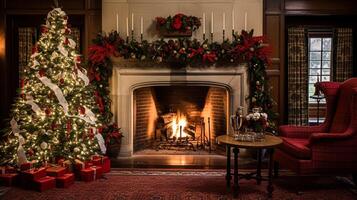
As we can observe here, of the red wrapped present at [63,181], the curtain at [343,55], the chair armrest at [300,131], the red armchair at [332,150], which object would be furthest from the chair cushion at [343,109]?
the red wrapped present at [63,181]

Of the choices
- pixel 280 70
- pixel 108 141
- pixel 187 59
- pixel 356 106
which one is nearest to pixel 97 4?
pixel 187 59

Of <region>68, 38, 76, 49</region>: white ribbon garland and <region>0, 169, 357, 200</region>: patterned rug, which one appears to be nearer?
<region>0, 169, 357, 200</region>: patterned rug

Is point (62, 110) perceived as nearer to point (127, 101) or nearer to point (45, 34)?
point (45, 34)

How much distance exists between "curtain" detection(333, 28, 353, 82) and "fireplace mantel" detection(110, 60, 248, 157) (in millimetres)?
2184

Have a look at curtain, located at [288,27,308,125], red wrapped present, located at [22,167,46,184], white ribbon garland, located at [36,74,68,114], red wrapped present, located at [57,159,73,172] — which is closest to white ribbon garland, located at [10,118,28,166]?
red wrapped present, located at [22,167,46,184]

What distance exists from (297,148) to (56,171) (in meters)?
2.66

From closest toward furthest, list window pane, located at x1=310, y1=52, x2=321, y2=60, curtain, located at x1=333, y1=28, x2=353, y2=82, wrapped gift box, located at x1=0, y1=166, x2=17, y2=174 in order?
wrapped gift box, located at x1=0, y1=166, x2=17, y2=174 < curtain, located at x1=333, y1=28, x2=353, y2=82 < window pane, located at x1=310, y1=52, x2=321, y2=60

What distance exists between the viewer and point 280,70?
6098 mm

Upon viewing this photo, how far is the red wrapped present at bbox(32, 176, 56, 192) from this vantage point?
410 centimetres

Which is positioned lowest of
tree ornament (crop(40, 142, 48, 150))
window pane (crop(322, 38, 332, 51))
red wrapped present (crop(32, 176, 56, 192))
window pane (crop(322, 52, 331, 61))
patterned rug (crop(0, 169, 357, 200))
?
patterned rug (crop(0, 169, 357, 200))

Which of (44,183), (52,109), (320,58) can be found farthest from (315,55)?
(44,183)

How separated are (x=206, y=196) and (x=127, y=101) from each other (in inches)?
95.4

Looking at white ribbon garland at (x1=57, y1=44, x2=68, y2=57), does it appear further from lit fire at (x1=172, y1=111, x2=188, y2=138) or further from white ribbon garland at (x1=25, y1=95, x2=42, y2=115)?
lit fire at (x1=172, y1=111, x2=188, y2=138)

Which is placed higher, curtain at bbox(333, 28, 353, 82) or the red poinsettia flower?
the red poinsettia flower
